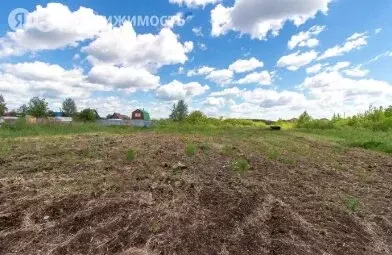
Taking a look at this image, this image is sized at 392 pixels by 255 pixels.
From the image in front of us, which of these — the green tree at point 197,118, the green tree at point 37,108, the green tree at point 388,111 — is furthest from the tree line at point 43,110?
the green tree at point 388,111

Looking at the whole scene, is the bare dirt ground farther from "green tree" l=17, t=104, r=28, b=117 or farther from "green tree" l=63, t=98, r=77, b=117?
"green tree" l=63, t=98, r=77, b=117

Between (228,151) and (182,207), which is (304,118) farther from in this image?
(182,207)

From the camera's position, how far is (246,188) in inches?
158

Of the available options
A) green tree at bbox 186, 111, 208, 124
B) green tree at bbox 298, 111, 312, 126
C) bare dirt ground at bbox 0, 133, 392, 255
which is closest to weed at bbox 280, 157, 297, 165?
bare dirt ground at bbox 0, 133, 392, 255

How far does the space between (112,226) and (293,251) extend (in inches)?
57.9

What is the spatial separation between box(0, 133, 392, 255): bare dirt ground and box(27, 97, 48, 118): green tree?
34.3m

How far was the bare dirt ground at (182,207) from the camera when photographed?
2719 mm

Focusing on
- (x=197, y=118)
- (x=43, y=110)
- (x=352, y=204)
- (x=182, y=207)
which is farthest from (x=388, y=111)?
(x=43, y=110)

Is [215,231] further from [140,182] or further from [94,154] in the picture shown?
[94,154]

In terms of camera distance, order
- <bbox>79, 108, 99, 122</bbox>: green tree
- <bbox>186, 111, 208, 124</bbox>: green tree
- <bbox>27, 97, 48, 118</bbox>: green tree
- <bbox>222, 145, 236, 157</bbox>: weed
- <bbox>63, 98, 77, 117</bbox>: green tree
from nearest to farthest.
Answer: <bbox>222, 145, 236, 157</bbox>: weed, <bbox>186, 111, 208, 124</bbox>: green tree, <bbox>27, 97, 48, 118</bbox>: green tree, <bbox>79, 108, 99, 122</bbox>: green tree, <bbox>63, 98, 77, 117</bbox>: green tree

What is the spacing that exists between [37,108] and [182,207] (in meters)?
37.8

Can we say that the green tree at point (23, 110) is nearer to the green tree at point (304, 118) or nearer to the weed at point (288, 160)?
the green tree at point (304, 118)

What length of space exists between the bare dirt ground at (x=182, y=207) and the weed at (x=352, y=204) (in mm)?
16

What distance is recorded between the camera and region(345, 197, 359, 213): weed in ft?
12.1
